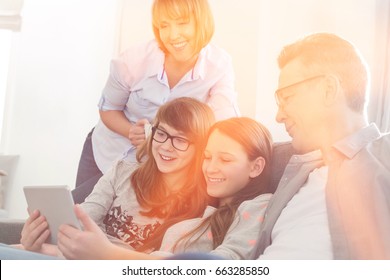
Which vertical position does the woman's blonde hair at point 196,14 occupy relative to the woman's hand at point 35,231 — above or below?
above

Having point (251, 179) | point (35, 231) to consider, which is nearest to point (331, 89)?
point (251, 179)

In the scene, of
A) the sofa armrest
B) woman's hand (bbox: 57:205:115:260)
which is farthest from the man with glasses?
the sofa armrest

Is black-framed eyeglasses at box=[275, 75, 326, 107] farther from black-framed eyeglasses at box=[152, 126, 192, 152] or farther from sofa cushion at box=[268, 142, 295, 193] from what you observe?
black-framed eyeglasses at box=[152, 126, 192, 152]

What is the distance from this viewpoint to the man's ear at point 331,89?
1.18 m

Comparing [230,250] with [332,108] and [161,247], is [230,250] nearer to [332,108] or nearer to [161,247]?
[161,247]

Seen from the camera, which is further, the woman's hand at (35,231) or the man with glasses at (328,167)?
the woman's hand at (35,231)

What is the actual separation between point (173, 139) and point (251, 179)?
189 millimetres

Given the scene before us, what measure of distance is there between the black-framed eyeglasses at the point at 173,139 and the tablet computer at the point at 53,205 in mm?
253

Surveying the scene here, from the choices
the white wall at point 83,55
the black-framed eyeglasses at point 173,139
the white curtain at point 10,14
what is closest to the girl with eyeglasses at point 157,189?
the black-framed eyeglasses at point 173,139

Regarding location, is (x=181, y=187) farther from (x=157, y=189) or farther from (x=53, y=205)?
(x=53, y=205)

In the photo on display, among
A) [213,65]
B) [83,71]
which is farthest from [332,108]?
[83,71]

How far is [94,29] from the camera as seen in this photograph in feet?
4.75

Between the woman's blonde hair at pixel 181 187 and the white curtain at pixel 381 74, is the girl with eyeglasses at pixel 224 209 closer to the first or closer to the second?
the woman's blonde hair at pixel 181 187
